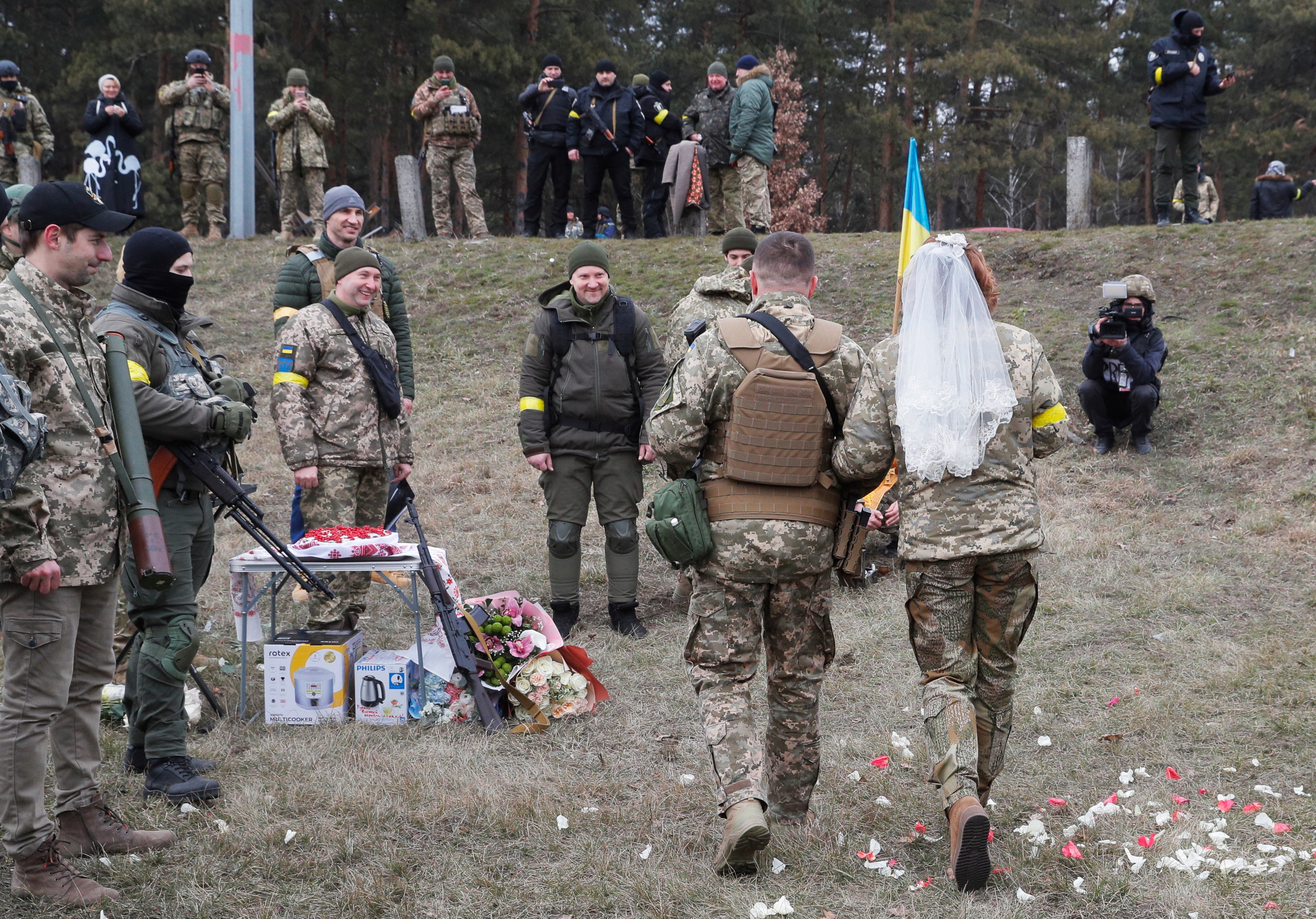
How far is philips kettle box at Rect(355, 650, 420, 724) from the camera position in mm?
5188

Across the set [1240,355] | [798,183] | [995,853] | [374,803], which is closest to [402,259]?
[1240,355]

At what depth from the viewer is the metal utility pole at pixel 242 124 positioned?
15797mm

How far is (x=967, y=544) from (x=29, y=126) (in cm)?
1511

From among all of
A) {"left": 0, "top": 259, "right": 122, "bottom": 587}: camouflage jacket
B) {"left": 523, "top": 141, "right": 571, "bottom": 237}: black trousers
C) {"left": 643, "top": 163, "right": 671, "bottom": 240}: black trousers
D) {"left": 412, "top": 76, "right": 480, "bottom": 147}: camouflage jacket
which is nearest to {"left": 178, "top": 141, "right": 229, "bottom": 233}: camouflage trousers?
Result: {"left": 412, "top": 76, "right": 480, "bottom": 147}: camouflage jacket

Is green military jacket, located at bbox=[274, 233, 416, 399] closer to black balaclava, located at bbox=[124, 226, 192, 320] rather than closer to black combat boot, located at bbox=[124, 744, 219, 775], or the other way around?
black balaclava, located at bbox=[124, 226, 192, 320]

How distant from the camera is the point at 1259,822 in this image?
3.92m

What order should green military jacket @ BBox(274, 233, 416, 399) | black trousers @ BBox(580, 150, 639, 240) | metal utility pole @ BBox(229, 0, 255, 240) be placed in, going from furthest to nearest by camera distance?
1. metal utility pole @ BBox(229, 0, 255, 240)
2. black trousers @ BBox(580, 150, 639, 240)
3. green military jacket @ BBox(274, 233, 416, 399)

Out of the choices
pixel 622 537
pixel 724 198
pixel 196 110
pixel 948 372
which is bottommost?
pixel 622 537

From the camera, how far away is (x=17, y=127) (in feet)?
47.0

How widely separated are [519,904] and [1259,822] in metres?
2.63

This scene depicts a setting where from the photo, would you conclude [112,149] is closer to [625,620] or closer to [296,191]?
[296,191]

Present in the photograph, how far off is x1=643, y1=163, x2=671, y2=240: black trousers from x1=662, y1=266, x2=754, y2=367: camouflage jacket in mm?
7803

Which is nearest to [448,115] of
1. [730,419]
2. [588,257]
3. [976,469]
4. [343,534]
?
[588,257]

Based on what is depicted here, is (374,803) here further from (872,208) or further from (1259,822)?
(872,208)
